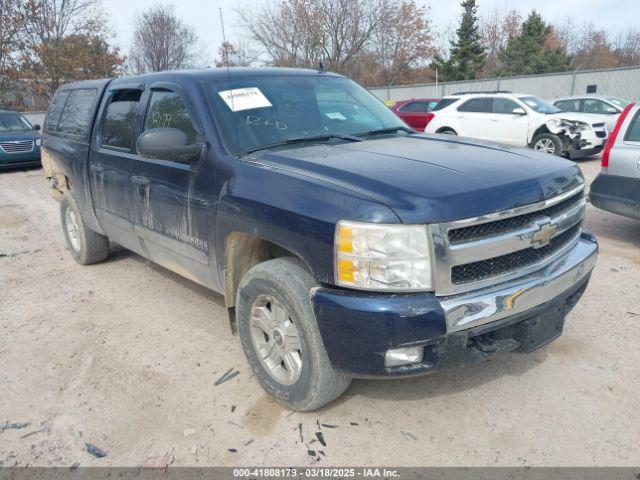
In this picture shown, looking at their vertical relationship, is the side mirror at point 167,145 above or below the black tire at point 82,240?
above

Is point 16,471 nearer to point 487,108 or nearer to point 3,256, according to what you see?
point 3,256

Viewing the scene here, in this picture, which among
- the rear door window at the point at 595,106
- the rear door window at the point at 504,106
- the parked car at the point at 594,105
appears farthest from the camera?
the rear door window at the point at 595,106

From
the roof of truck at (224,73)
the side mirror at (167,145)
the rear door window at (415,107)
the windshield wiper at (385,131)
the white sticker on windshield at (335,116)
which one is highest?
the roof of truck at (224,73)

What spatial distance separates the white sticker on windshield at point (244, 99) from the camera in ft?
10.7

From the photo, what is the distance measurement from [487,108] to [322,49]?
25.1 m

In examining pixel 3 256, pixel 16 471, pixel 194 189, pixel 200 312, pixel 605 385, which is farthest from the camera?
pixel 3 256

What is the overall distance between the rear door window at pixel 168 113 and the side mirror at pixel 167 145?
0.18m

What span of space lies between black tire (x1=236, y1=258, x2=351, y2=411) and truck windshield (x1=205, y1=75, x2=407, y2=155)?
2.64ft

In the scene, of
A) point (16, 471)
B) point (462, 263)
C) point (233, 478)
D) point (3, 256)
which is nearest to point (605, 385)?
point (462, 263)

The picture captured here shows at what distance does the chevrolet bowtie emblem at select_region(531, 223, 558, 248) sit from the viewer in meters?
2.54

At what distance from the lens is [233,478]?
7.86 feet

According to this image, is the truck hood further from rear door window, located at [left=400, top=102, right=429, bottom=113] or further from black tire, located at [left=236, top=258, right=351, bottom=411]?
rear door window, located at [left=400, top=102, right=429, bottom=113]

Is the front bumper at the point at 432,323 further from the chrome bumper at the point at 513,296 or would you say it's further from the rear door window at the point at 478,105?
the rear door window at the point at 478,105

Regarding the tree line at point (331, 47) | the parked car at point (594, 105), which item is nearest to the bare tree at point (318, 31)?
the tree line at point (331, 47)
